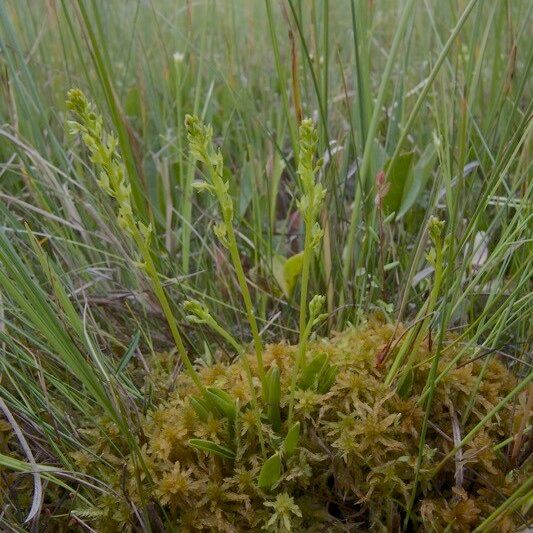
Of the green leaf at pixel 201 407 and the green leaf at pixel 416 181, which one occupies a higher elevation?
the green leaf at pixel 416 181

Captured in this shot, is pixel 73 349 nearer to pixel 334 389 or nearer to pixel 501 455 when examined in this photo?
pixel 334 389

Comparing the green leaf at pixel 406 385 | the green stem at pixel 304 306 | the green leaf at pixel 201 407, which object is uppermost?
the green stem at pixel 304 306

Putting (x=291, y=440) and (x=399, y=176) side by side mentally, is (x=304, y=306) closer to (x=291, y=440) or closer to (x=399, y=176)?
(x=291, y=440)

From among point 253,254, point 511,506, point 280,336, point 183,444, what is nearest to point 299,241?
point 253,254

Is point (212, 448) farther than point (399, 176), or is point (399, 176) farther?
point (399, 176)

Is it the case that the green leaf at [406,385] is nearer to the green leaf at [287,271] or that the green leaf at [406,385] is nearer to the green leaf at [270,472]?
the green leaf at [270,472]

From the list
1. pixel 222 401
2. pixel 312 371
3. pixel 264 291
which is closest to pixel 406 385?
pixel 312 371

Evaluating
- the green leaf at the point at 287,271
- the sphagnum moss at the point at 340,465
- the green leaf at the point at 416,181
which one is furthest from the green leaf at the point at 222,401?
the green leaf at the point at 416,181

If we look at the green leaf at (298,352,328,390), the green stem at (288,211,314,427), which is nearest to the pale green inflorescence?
the green stem at (288,211,314,427)
